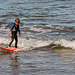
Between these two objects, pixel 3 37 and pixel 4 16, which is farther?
pixel 4 16

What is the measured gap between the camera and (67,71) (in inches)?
344

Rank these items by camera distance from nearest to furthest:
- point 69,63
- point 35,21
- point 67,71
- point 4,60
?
point 67,71, point 69,63, point 4,60, point 35,21

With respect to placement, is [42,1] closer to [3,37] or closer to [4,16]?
[4,16]

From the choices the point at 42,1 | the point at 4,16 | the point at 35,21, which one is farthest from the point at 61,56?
the point at 42,1

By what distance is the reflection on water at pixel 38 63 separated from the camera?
8.77 m

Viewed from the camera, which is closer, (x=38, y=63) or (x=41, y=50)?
(x=38, y=63)

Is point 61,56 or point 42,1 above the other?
point 42,1

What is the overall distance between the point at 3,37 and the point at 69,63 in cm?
800

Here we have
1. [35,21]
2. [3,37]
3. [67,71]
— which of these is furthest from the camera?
[35,21]

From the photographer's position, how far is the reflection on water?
345 inches

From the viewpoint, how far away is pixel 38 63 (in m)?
9.89

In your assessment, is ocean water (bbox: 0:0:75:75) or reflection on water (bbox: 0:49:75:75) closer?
reflection on water (bbox: 0:49:75:75)

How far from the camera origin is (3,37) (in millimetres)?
16906

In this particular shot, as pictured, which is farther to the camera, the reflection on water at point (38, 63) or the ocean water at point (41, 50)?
the ocean water at point (41, 50)
